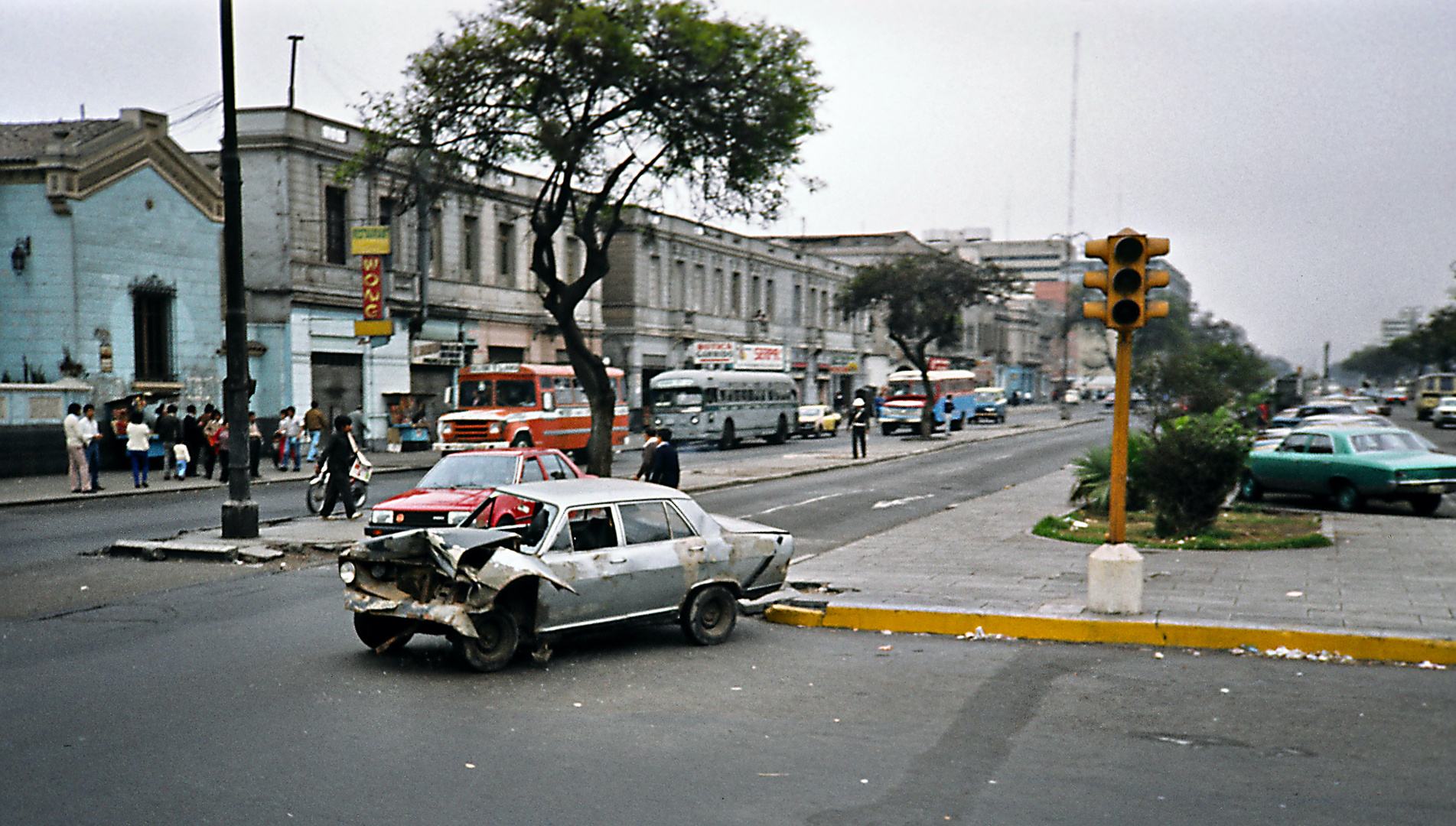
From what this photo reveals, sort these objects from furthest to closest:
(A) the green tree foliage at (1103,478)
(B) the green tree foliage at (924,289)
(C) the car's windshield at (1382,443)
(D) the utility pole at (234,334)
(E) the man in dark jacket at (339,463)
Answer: (B) the green tree foliage at (924,289) → (C) the car's windshield at (1382,443) → (A) the green tree foliage at (1103,478) → (E) the man in dark jacket at (339,463) → (D) the utility pole at (234,334)

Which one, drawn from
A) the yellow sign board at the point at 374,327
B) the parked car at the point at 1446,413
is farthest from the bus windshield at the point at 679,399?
the parked car at the point at 1446,413

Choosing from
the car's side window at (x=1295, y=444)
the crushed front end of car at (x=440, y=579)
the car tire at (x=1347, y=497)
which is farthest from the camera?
the car's side window at (x=1295, y=444)

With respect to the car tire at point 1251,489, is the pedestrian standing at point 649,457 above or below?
above

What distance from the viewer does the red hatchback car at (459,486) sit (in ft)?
44.3

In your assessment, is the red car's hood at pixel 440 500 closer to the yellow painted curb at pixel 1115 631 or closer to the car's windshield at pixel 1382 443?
the yellow painted curb at pixel 1115 631

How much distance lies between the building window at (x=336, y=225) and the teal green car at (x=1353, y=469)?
2735 cm

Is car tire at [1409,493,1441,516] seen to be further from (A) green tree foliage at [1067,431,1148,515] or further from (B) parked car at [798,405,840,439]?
(B) parked car at [798,405,840,439]

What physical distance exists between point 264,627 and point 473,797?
5.51 m

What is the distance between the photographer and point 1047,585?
41.0 feet

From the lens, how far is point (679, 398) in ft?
140

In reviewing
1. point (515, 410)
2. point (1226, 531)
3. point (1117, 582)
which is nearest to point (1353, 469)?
point (1226, 531)

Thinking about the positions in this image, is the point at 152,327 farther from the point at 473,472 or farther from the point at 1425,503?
the point at 1425,503

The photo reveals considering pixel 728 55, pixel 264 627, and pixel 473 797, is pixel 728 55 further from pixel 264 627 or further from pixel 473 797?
pixel 473 797

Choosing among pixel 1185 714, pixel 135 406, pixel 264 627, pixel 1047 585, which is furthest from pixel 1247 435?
pixel 135 406
